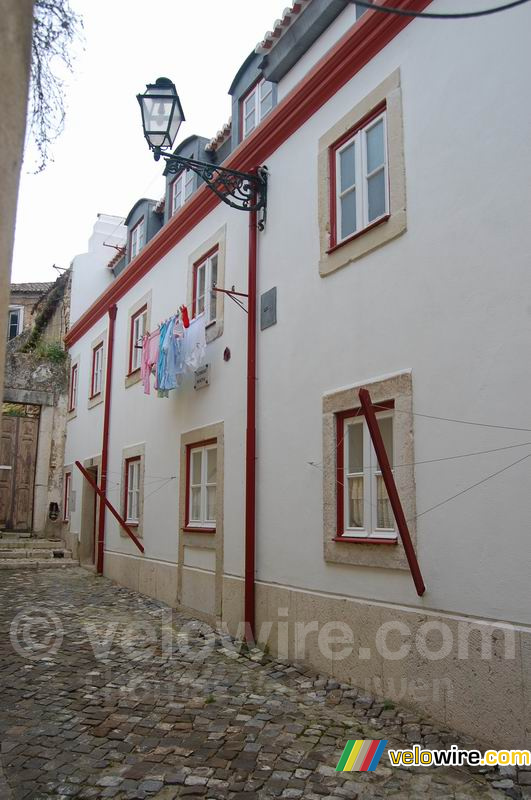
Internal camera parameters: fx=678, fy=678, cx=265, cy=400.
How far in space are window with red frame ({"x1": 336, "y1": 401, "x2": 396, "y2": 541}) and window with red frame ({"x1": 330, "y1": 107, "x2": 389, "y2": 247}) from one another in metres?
1.67

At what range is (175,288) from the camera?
33.7 feet

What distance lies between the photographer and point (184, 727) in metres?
4.75

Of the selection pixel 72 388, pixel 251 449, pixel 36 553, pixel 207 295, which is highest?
pixel 72 388

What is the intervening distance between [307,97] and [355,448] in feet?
12.1

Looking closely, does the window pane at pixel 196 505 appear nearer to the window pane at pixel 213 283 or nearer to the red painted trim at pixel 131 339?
the window pane at pixel 213 283

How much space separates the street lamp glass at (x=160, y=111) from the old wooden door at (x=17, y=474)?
10918 millimetres

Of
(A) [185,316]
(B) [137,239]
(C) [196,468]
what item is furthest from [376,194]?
(B) [137,239]

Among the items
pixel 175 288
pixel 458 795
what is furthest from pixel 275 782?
pixel 175 288

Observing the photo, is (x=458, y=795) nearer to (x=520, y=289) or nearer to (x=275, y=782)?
(x=275, y=782)

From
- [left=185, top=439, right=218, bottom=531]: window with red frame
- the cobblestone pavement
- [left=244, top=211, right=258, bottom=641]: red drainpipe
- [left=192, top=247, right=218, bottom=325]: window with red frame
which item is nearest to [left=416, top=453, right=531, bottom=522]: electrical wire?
the cobblestone pavement

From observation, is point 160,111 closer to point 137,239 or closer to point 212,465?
point 212,465

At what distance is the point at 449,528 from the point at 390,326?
170 centimetres

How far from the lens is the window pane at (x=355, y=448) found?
5859mm
